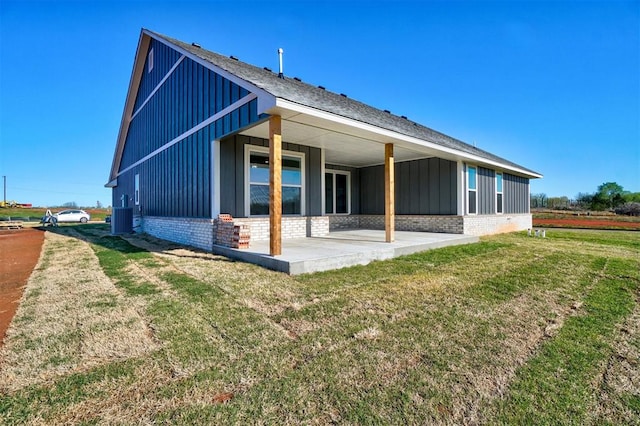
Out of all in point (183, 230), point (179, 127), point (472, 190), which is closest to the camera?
point (183, 230)

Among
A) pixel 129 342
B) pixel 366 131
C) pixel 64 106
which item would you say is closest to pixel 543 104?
pixel 366 131

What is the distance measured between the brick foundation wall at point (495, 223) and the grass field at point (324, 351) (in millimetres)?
6391

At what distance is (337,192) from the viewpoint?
41.3 feet

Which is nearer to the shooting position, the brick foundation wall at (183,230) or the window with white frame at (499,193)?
the brick foundation wall at (183,230)

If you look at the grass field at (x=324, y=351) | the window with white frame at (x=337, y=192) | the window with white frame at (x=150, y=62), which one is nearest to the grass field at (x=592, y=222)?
the window with white frame at (x=337, y=192)

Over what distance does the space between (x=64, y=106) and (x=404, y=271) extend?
88.0 ft

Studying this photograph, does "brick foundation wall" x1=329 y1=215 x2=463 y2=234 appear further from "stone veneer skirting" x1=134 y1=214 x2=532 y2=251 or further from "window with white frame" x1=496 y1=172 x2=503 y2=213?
"window with white frame" x1=496 y1=172 x2=503 y2=213

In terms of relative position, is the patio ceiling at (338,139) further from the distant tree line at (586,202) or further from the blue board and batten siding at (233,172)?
the distant tree line at (586,202)

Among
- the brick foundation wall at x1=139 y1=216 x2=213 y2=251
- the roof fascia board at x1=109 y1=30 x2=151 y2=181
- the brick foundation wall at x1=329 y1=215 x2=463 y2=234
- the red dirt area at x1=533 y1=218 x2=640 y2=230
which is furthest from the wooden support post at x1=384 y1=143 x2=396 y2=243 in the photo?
the red dirt area at x1=533 y1=218 x2=640 y2=230

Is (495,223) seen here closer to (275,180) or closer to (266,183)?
(266,183)

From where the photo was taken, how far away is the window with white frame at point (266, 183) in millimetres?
8208

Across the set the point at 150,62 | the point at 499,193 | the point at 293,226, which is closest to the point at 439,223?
the point at 499,193

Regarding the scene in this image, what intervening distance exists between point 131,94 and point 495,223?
1811cm

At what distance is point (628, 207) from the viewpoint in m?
28.9
